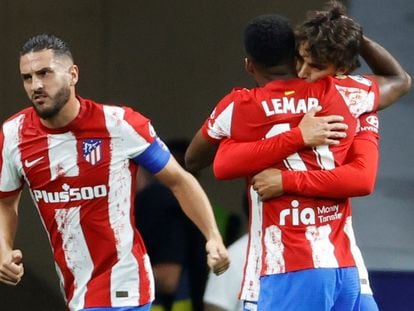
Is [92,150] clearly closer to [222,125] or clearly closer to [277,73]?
[222,125]

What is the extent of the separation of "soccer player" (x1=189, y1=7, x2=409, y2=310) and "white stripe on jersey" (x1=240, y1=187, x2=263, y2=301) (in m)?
0.04

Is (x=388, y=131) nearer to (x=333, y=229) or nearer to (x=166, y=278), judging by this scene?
(x=166, y=278)

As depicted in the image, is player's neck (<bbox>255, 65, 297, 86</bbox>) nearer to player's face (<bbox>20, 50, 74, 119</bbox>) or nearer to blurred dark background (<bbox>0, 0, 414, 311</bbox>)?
player's face (<bbox>20, 50, 74, 119</bbox>)

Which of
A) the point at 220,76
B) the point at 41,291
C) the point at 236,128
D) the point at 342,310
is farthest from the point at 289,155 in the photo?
the point at 41,291

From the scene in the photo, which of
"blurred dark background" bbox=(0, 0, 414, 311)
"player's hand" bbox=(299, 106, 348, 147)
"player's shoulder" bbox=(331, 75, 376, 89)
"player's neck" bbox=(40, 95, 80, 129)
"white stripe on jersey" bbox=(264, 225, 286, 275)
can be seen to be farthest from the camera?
"blurred dark background" bbox=(0, 0, 414, 311)

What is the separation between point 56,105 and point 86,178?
32 centimetres

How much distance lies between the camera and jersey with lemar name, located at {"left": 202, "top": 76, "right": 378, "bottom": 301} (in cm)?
521

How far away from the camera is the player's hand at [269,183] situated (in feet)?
17.0

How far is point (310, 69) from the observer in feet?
17.4

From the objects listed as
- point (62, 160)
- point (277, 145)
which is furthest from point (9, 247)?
point (277, 145)

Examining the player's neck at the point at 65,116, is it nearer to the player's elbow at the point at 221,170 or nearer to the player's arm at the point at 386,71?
the player's elbow at the point at 221,170

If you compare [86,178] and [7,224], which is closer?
[86,178]

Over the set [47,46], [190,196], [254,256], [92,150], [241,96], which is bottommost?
[254,256]

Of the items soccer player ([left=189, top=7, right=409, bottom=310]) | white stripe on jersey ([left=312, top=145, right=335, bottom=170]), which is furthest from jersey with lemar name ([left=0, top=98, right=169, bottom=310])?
white stripe on jersey ([left=312, top=145, right=335, bottom=170])
